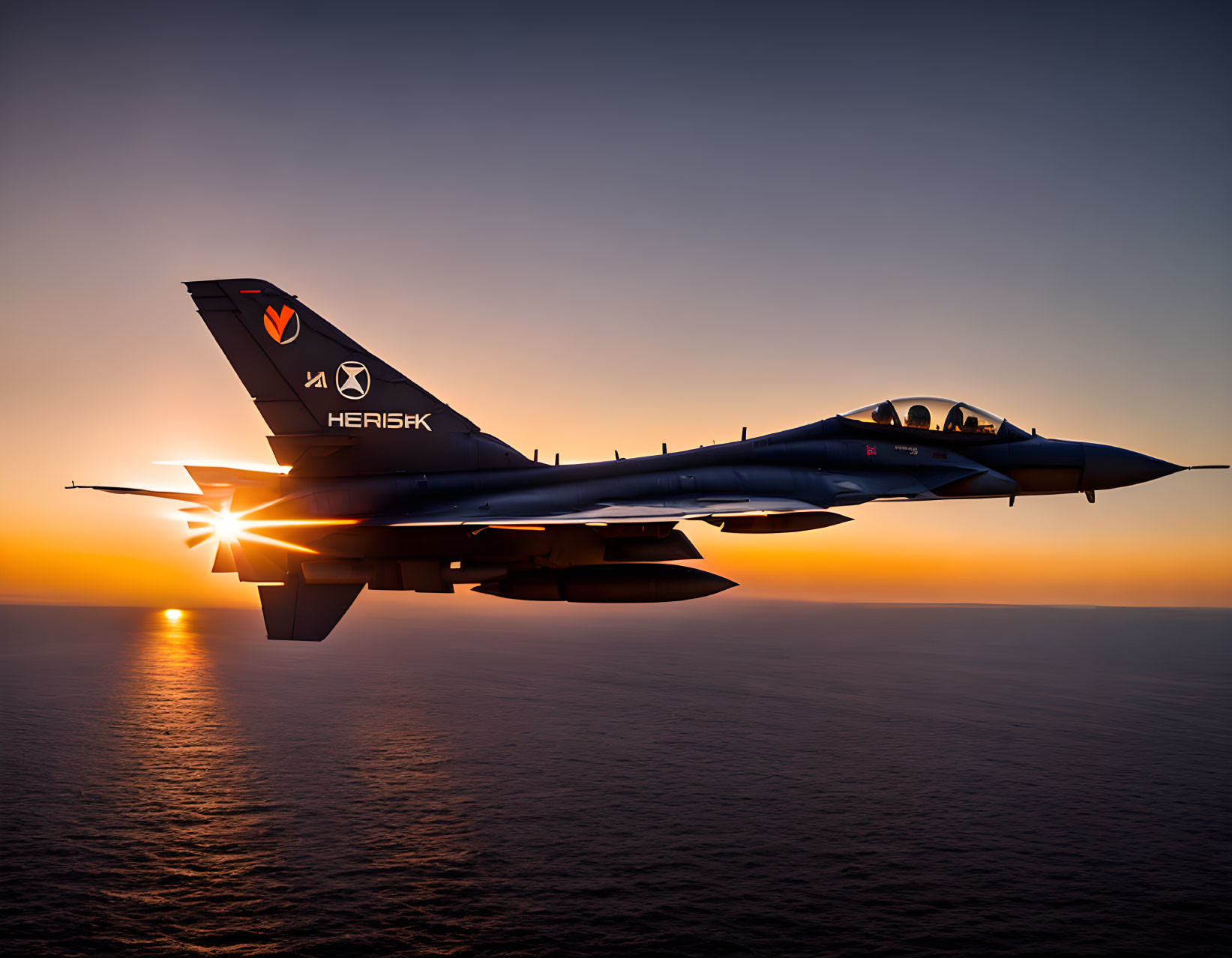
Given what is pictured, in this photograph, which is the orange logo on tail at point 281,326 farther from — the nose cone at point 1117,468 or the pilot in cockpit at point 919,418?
the nose cone at point 1117,468

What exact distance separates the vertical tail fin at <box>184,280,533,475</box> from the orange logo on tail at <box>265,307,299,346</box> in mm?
23

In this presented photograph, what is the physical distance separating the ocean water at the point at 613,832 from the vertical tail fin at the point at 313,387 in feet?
48.7

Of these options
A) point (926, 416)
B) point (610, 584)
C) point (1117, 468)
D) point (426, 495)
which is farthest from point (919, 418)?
point (426, 495)

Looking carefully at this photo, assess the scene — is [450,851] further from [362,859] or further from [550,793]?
[550,793]

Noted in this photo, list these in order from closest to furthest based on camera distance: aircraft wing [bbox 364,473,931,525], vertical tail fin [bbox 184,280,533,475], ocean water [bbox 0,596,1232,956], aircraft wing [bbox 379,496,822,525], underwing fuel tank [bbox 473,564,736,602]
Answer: aircraft wing [bbox 379,496,822,525]
aircraft wing [bbox 364,473,931,525]
underwing fuel tank [bbox 473,564,736,602]
vertical tail fin [bbox 184,280,533,475]
ocean water [bbox 0,596,1232,956]

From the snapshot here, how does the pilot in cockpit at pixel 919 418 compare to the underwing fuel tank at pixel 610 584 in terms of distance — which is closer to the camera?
the underwing fuel tank at pixel 610 584

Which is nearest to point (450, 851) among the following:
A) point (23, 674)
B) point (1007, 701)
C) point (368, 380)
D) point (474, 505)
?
point (474, 505)

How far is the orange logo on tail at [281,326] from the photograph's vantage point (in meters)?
23.0

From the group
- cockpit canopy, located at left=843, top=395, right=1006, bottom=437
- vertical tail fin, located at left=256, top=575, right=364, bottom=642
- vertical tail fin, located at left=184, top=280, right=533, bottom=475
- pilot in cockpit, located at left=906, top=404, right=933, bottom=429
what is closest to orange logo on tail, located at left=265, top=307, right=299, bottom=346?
vertical tail fin, located at left=184, top=280, right=533, bottom=475

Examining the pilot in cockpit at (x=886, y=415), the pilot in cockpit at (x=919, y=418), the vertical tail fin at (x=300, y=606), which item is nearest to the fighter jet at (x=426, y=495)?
the vertical tail fin at (x=300, y=606)

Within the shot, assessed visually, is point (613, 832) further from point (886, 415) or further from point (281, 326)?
point (281, 326)

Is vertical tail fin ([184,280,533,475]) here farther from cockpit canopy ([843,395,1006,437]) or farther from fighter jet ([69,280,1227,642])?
cockpit canopy ([843,395,1006,437])

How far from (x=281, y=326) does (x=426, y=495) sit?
22.3 ft

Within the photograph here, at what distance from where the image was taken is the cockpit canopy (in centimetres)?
2523
